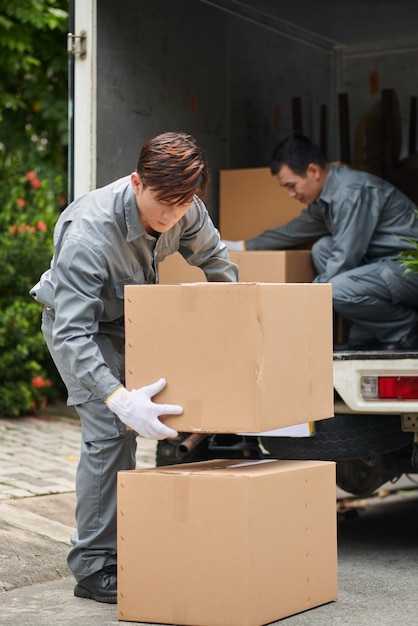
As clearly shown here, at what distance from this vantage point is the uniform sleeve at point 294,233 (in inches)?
248

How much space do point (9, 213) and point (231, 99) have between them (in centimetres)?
275

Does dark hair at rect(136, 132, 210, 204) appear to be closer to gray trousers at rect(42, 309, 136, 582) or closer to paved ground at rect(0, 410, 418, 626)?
gray trousers at rect(42, 309, 136, 582)

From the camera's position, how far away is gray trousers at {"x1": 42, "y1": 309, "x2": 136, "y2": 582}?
406cm

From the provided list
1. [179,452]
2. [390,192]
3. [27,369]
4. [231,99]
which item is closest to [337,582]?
[179,452]

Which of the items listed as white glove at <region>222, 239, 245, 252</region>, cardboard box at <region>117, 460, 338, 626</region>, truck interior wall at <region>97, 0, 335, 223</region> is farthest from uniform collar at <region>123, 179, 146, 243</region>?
white glove at <region>222, 239, 245, 252</region>

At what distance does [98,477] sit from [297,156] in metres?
2.62

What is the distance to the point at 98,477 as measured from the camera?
4.08 metres

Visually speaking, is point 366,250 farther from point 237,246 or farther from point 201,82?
point 201,82

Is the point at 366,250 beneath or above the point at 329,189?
beneath

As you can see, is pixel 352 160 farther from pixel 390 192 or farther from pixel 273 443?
pixel 273 443

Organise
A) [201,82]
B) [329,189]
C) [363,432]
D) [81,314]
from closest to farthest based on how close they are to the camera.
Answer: [81,314] < [363,432] < [329,189] < [201,82]

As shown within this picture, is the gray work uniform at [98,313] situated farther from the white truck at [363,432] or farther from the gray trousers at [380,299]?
the gray trousers at [380,299]

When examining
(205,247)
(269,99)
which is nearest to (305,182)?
(269,99)

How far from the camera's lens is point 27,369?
27.6ft
